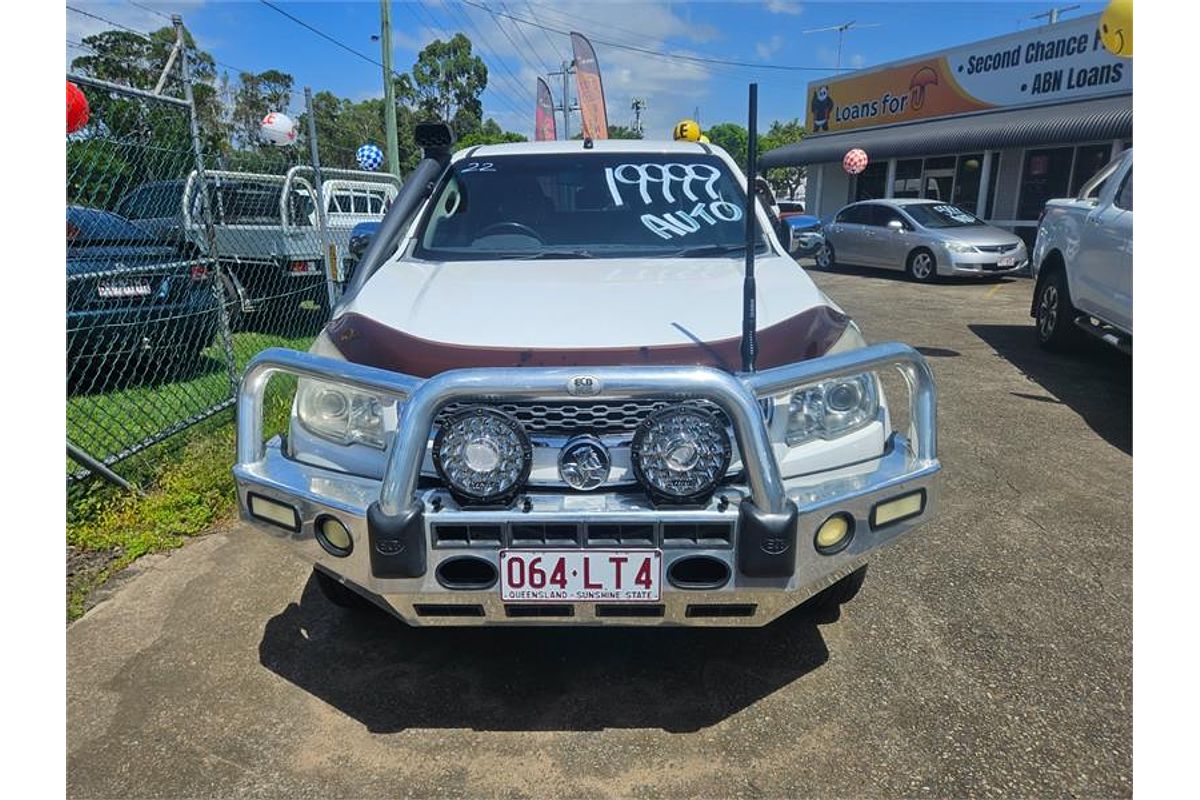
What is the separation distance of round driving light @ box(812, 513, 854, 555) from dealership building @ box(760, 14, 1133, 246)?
590 inches

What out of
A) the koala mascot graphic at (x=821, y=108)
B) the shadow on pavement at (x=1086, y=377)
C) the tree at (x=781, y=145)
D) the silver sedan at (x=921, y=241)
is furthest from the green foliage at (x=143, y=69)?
the tree at (x=781, y=145)

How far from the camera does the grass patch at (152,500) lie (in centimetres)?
339

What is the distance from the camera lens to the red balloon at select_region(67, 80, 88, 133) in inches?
154

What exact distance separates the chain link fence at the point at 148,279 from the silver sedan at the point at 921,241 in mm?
9352

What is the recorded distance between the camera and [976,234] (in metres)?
12.7

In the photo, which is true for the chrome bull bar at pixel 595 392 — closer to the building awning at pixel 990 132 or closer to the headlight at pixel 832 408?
the headlight at pixel 832 408

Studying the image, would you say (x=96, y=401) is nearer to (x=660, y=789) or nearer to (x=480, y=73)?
(x=660, y=789)

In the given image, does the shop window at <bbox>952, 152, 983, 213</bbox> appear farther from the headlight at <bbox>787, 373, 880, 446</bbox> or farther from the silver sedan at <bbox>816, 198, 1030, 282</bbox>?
the headlight at <bbox>787, 373, 880, 446</bbox>

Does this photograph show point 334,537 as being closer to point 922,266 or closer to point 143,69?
point 922,266

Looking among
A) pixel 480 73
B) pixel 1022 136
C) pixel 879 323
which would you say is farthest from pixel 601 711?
pixel 480 73

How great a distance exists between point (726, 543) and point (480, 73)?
54.8 metres

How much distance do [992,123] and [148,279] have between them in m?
17.4

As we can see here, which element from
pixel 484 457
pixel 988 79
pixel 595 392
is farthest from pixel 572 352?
pixel 988 79

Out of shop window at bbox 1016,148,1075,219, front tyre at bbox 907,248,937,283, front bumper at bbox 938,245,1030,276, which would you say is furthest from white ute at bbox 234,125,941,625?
shop window at bbox 1016,148,1075,219
